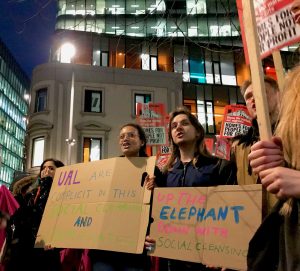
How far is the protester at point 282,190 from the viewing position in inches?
50.9

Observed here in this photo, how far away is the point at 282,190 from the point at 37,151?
21599mm

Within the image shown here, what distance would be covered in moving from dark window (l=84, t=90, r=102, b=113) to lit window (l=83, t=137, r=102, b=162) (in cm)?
202

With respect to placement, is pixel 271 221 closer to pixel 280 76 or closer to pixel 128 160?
pixel 280 76

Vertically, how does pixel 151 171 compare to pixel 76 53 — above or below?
below

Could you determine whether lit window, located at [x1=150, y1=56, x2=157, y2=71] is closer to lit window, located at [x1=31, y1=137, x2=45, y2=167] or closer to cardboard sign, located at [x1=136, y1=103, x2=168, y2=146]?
lit window, located at [x1=31, y1=137, x2=45, y2=167]

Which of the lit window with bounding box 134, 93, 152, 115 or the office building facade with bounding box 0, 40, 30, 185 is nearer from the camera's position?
the lit window with bounding box 134, 93, 152, 115

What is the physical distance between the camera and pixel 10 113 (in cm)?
7431

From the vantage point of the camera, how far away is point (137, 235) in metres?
2.80

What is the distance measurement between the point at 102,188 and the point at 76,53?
2221cm

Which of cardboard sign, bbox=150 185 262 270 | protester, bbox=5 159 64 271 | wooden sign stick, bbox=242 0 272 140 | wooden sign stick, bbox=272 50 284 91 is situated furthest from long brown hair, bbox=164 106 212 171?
wooden sign stick, bbox=242 0 272 140

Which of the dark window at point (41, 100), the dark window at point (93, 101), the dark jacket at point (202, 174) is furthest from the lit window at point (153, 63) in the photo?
the dark jacket at point (202, 174)

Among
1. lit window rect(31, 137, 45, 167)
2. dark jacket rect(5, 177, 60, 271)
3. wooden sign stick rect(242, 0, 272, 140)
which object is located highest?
lit window rect(31, 137, 45, 167)

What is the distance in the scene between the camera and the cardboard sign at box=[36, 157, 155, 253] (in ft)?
9.47

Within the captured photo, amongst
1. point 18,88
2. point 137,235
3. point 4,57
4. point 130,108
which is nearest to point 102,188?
point 137,235
